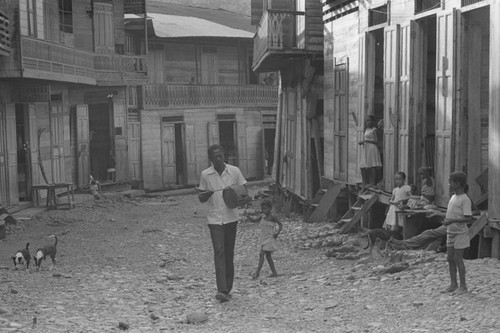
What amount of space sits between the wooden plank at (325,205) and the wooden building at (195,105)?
42.8 feet

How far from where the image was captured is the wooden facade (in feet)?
98.6

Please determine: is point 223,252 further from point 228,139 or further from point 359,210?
point 228,139

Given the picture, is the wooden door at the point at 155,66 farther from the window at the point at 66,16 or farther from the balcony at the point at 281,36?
the balcony at the point at 281,36

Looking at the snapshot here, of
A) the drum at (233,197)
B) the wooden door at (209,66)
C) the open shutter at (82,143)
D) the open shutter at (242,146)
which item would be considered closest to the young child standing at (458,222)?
the drum at (233,197)

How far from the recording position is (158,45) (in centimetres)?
3150

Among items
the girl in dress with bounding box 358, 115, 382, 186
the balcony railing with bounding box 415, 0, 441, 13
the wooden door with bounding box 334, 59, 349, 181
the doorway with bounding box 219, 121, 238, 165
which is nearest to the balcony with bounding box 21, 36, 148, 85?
the doorway with bounding box 219, 121, 238, 165

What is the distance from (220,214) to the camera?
9.41 meters

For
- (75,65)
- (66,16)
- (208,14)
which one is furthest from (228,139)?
(75,65)

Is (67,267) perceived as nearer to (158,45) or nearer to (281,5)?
(281,5)

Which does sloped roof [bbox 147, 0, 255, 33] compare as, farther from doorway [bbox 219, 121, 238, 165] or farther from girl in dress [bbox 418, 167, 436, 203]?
girl in dress [bbox 418, 167, 436, 203]

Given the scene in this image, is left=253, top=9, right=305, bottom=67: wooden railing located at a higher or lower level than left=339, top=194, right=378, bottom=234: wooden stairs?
higher

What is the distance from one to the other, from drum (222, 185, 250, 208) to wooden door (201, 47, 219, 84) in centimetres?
2365

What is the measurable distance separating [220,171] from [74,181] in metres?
16.9

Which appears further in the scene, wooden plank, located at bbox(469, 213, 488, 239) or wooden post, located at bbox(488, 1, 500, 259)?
wooden plank, located at bbox(469, 213, 488, 239)
